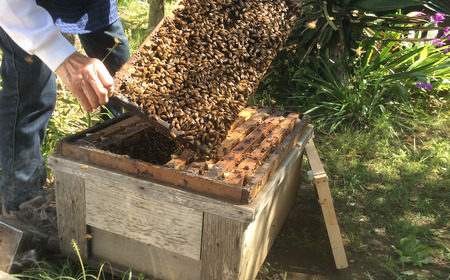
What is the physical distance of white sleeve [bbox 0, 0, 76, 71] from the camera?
6.03 ft

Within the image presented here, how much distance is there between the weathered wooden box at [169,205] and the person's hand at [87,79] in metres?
0.25

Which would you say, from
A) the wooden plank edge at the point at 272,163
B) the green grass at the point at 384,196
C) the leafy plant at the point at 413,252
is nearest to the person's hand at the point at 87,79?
the wooden plank edge at the point at 272,163

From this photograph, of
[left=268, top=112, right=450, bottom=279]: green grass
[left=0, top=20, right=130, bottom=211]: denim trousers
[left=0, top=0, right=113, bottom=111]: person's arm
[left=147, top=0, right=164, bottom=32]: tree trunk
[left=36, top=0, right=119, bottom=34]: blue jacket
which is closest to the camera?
[left=0, top=0, right=113, bottom=111]: person's arm

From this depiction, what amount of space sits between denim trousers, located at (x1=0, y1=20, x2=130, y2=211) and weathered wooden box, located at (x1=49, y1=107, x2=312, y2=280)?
46 cm

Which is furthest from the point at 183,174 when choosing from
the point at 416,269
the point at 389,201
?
the point at 389,201

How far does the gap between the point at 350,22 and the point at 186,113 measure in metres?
2.71

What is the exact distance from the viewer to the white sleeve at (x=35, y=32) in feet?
6.03

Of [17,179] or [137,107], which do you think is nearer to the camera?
[137,107]

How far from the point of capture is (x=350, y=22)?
4.04 metres

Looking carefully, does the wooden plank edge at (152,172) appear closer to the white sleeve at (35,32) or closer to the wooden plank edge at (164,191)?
the wooden plank edge at (164,191)

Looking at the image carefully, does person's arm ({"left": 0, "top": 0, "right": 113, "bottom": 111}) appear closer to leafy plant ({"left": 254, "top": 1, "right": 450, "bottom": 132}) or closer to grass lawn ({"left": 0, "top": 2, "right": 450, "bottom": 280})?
grass lawn ({"left": 0, "top": 2, "right": 450, "bottom": 280})

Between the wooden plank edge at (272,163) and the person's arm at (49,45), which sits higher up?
the person's arm at (49,45)

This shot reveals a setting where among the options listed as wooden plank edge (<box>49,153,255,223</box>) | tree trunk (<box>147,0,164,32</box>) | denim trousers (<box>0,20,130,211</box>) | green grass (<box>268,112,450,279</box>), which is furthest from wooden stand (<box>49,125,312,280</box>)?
tree trunk (<box>147,0,164,32</box>)

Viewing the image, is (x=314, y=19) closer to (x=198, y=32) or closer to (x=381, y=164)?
(x=381, y=164)
